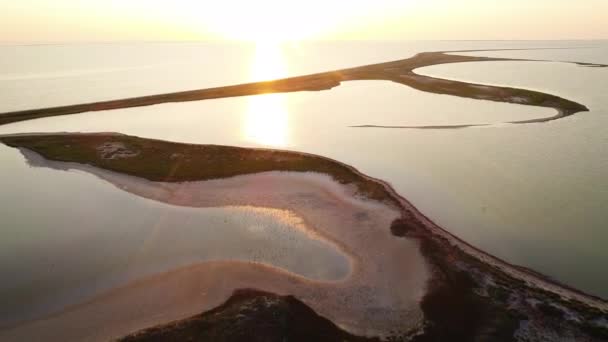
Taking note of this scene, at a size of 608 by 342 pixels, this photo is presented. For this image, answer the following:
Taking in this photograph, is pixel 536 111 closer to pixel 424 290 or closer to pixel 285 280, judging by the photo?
pixel 424 290

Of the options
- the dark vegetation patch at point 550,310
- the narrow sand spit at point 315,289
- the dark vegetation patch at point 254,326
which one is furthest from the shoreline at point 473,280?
the dark vegetation patch at point 254,326

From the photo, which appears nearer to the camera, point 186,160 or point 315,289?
point 315,289

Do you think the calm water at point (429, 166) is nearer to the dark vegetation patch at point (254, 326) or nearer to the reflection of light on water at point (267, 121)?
the reflection of light on water at point (267, 121)

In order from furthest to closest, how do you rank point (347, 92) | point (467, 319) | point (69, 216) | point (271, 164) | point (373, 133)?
point (347, 92) < point (373, 133) < point (271, 164) < point (69, 216) < point (467, 319)

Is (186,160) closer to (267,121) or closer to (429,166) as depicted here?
(267,121)

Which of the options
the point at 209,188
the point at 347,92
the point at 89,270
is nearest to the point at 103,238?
the point at 89,270

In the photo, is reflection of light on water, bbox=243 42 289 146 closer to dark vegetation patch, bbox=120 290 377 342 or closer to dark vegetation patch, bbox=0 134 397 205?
dark vegetation patch, bbox=0 134 397 205

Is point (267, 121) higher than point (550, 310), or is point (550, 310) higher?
point (267, 121)

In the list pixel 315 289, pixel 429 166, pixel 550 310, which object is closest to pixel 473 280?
pixel 550 310
